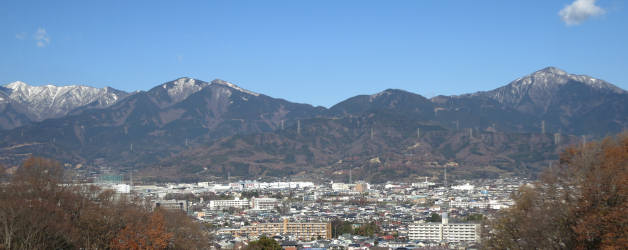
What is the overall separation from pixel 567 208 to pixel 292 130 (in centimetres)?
15152

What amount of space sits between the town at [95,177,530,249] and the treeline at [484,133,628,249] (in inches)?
220

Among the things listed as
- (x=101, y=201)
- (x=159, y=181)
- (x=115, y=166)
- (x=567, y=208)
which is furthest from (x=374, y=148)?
(x=567, y=208)

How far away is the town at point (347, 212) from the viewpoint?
48.8 metres

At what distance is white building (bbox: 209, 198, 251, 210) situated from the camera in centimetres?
8050

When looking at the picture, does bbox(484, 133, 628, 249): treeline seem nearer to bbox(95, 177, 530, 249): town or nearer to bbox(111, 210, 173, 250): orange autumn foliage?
bbox(95, 177, 530, 249): town

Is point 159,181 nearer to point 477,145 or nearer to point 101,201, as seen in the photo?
point 477,145

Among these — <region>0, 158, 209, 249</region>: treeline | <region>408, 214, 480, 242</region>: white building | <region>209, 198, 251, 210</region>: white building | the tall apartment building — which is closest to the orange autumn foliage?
<region>0, 158, 209, 249</region>: treeline

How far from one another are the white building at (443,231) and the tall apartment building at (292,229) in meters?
6.68

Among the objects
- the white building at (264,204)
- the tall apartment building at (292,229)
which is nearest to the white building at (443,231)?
the tall apartment building at (292,229)

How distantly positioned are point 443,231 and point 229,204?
1450 inches

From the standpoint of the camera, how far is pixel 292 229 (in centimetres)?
5556

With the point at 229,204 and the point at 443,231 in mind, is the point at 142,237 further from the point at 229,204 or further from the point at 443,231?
the point at 229,204

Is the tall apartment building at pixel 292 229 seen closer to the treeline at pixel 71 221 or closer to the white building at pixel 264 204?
the treeline at pixel 71 221

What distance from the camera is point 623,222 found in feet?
58.4
